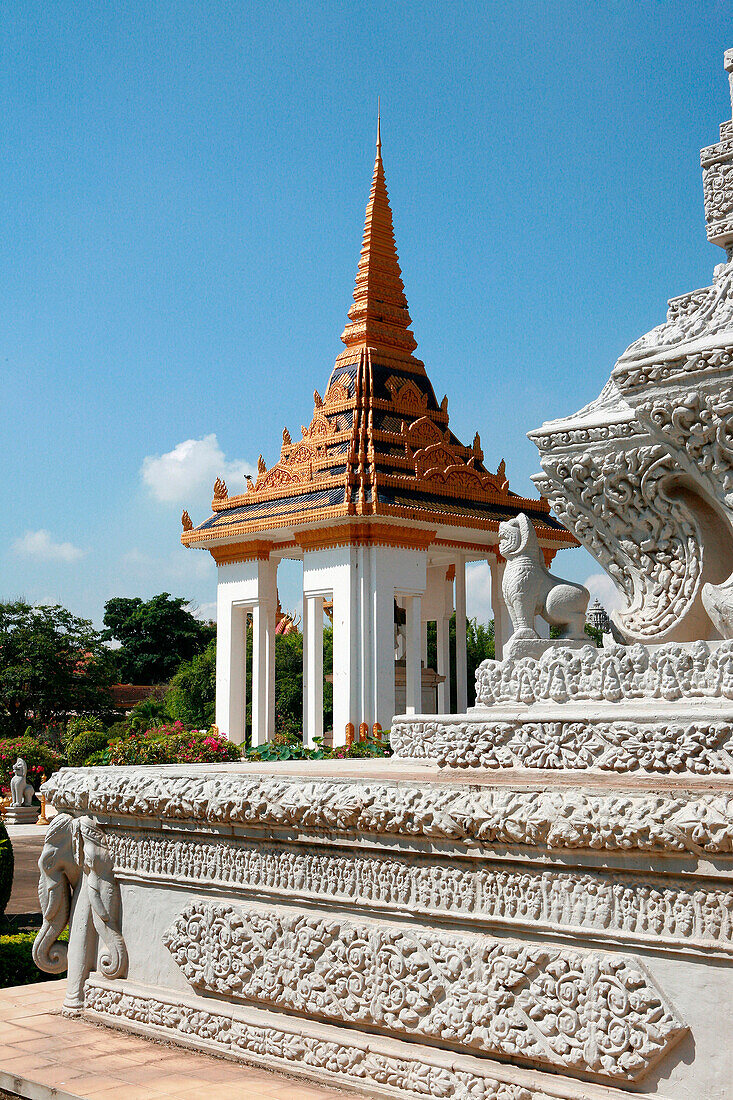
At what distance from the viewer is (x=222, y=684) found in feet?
69.2

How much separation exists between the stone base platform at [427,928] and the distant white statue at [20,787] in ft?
59.7

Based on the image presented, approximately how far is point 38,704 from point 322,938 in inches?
1257

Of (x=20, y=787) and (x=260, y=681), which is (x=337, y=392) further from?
(x=20, y=787)

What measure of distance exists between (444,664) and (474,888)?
18220mm

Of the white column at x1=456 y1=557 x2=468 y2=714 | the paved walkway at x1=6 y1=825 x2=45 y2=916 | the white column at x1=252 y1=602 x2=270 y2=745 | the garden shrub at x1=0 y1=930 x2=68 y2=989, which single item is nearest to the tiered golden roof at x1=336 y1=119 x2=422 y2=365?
the white column at x1=456 y1=557 x2=468 y2=714

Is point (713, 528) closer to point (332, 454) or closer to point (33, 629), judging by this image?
point (332, 454)

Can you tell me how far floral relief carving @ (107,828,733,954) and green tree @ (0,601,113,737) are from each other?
30141 millimetres

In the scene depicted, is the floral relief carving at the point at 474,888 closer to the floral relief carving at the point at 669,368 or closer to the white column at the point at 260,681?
the floral relief carving at the point at 669,368

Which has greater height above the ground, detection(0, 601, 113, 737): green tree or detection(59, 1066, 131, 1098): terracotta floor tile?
detection(0, 601, 113, 737): green tree

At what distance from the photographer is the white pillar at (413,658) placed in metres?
19.0

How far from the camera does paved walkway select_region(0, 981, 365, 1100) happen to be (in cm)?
366

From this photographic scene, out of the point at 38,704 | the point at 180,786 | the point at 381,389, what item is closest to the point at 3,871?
the point at 180,786

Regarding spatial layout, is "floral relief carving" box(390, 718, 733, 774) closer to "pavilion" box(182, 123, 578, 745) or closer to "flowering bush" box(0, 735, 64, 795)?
"pavilion" box(182, 123, 578, 745)

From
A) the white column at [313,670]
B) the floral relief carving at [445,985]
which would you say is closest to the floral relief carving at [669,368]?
the floral relief carving at [445,985]
